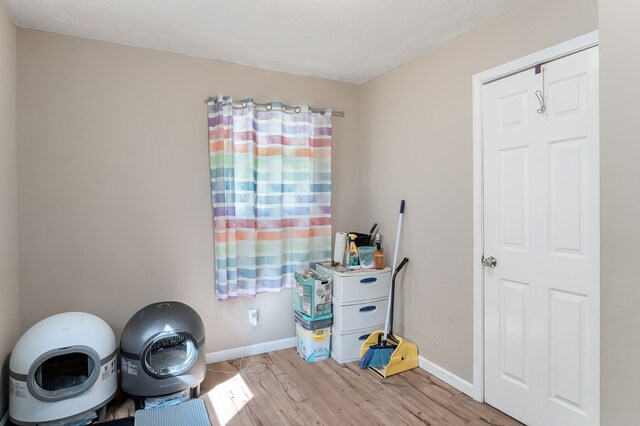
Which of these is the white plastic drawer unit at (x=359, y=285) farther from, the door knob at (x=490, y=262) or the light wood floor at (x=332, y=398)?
the door knob at (x=490, y=262)

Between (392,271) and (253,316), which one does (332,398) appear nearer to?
(253,316)

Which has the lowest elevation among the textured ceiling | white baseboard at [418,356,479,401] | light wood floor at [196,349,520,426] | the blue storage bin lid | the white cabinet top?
light wood floor at [196,349,520,426]

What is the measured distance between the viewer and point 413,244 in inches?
112

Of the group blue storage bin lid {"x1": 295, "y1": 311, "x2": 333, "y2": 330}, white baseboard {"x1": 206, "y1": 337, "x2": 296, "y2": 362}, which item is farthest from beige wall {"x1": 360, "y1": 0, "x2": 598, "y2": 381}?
white baseboard {"x1": 206, "y1": 337, "x2": 296, "y2": 362}

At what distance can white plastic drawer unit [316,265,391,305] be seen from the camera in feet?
9.41

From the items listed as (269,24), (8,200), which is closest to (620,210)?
(269,24)

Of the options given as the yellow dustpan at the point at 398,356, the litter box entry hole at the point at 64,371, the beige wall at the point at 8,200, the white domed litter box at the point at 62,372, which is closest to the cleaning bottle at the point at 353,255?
the yellow dustpan at the point at 398,356

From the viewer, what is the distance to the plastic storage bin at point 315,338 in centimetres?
289

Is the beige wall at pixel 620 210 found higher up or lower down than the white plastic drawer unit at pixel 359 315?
higher up

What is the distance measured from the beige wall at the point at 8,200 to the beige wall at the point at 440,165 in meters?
2.66

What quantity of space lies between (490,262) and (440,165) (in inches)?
30.3

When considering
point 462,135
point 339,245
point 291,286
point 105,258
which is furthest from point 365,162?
point 105,258

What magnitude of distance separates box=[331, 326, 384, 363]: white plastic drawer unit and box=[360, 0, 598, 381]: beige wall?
0.36 meters

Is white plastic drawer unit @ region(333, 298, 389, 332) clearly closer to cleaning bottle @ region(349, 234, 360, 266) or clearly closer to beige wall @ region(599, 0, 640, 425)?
cleaning bottle @ region(349, 234, 360, 266)
